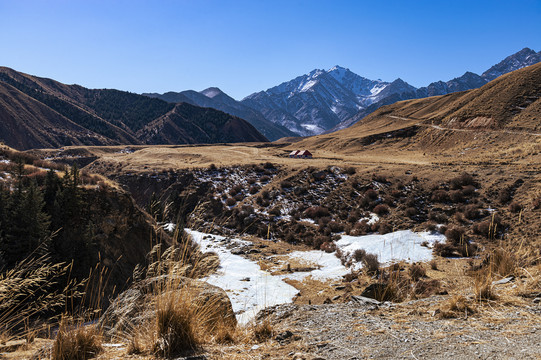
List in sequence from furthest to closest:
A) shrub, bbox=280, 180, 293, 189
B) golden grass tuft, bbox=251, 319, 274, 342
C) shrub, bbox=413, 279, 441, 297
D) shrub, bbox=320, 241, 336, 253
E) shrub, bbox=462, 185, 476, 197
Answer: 1. shrub, bbox=280, 180, 293, 189
2. shrub, bbox=462, 185, 476, 197
3. shrub, bbox=320, 241, 336, 253
4. shrub, bbox=413, 279, 441, 297
5. golden grass tuft, bbox=251, 319, 274, 342

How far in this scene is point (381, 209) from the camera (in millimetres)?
27766

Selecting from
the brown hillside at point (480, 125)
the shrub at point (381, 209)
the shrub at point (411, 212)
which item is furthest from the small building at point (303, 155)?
the shrub at point (411, 212)

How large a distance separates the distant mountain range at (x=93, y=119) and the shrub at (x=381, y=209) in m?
109

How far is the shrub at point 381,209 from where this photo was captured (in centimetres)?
2755

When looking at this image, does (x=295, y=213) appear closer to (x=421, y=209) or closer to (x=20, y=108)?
(x=421, y=209)

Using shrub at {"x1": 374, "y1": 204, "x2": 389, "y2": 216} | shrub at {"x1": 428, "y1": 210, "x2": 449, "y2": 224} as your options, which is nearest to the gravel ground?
shrub at {"x1": 428, "y1": 210, "x2": 449, "y2": 224}

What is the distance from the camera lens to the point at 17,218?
37.6ft

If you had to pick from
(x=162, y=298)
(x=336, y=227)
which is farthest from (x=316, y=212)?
(x=162, y=298)

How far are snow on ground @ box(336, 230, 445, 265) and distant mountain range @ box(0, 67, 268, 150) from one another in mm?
108436

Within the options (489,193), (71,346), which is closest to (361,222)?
(489,193)

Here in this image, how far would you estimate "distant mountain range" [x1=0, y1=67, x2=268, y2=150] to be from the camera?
99.7 meters

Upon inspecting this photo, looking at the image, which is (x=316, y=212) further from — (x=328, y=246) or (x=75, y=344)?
(x=75, y=344)

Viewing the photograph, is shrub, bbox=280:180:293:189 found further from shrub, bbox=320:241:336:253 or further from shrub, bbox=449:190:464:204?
shrub, bbox=449:190:464:204

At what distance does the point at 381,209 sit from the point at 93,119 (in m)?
141
